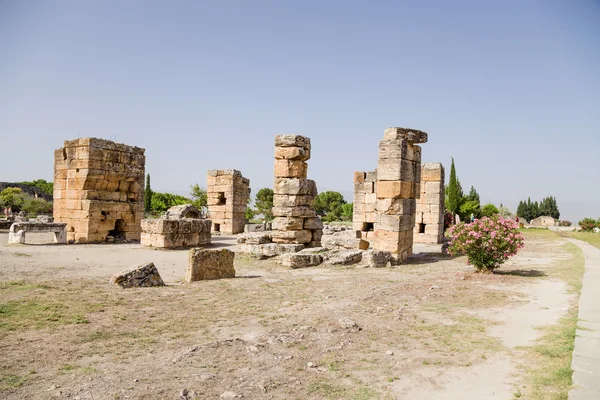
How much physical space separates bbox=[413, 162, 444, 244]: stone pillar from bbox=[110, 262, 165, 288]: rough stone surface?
16360mm

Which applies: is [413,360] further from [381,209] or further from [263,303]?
[381,209]

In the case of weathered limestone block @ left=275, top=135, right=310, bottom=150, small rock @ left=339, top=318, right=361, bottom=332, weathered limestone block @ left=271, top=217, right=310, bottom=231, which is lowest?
small rock @ left=339, top=318, right=361, bottom=332

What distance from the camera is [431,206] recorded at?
22625 mm

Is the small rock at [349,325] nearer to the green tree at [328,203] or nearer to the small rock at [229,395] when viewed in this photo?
the small rock at [229,395]

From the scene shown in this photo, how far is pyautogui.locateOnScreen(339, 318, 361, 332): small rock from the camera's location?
20.0ft

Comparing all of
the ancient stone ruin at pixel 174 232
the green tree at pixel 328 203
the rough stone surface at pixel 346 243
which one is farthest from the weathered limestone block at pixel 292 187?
the green tree at pixel 328 203

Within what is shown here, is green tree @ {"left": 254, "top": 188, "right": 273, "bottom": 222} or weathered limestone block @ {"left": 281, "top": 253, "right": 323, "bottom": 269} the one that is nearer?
weathered limestone block @ {"left": 281, "top": 253, "right": 323, "bottom": 269}

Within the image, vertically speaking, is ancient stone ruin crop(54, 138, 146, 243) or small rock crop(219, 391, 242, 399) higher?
ancient stone ruin crop(54, 138, 146, 243)

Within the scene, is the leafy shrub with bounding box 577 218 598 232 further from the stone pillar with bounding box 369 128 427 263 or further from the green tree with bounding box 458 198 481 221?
the stone pillar with bounding box 369 128 427 263

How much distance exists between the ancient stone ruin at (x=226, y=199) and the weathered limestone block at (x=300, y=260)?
45.0 feet

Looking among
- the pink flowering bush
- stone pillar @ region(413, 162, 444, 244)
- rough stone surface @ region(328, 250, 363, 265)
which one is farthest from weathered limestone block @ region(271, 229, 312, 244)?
stone pillar @ region(413, 162, 444, 244)

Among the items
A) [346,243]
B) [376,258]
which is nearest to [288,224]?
[346,243]

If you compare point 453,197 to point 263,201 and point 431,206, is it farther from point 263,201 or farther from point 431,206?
point 263,201

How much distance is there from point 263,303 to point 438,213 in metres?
16.4
